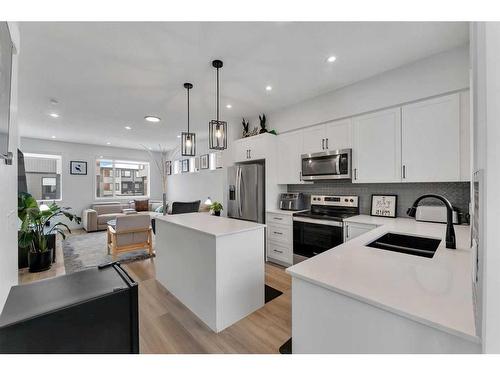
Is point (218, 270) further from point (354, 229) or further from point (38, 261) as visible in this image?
point (38, 261)

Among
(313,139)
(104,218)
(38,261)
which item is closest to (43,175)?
(104,218)

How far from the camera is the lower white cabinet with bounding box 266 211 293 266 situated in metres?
3.28

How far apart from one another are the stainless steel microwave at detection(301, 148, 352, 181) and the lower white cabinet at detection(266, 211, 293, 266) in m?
0.74

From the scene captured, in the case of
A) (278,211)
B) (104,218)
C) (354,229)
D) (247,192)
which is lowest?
(104,218)

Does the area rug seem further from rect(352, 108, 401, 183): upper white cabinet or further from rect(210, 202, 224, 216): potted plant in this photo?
rect(352, 108, 401, 183): upper white cabinet

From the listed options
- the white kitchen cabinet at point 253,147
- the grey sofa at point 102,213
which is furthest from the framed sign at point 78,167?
the white kitchen cabinet at point 253,147

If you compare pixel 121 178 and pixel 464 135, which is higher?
pixel 464 135

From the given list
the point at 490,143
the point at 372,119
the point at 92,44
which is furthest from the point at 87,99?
the point at 490,143

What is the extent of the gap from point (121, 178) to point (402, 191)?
322 inches

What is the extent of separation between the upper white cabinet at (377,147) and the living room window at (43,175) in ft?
26.2

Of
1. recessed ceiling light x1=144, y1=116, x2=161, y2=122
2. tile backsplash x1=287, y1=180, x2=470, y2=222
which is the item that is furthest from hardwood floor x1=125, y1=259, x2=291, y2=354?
recessed ceiling light x1=144, y1=116, x2=161, y2=122

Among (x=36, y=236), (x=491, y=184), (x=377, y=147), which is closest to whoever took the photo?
(x=491, y=184)

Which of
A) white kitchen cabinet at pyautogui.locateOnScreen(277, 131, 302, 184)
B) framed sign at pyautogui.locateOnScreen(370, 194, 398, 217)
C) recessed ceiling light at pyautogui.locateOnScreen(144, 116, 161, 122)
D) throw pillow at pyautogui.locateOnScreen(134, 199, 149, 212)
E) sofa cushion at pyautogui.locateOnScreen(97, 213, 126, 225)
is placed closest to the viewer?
framed sign at pyautogui.locateOnScreen(370, 194, 398, 217)

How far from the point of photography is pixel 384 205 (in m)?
2.82
